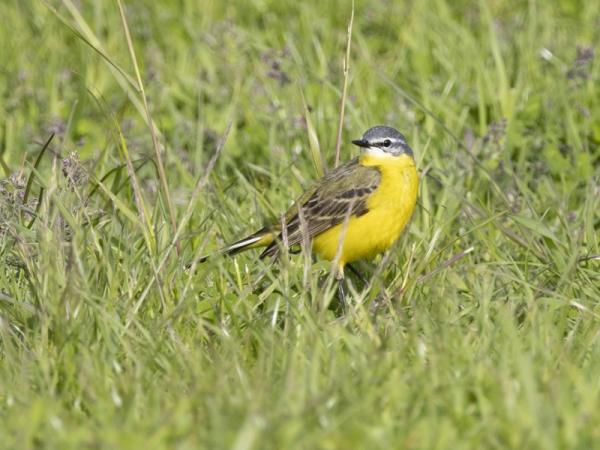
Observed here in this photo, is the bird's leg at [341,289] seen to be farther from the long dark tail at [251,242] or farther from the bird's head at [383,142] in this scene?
the bird's head at [383,142]

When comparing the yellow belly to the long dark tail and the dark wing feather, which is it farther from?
the long dark tail

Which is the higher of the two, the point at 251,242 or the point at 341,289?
the point at 251,242

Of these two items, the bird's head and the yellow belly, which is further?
the bird's head

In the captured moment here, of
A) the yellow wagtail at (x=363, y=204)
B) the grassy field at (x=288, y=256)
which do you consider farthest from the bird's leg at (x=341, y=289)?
the grassy field at (x=288, y=256)

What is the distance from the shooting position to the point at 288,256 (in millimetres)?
4992

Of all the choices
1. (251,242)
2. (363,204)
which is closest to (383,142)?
(363,204)

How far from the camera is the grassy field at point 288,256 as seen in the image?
3.87 metres

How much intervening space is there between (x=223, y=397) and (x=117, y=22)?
5.94 metres

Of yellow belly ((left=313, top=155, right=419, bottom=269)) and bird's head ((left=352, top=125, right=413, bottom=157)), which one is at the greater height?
bird's head ((left=352, top=125, right=413, bottom=157))

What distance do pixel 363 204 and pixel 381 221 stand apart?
190mm

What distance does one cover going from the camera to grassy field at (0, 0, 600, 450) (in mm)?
3867

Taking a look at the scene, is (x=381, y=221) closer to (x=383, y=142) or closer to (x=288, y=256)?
(x=383, y=142)

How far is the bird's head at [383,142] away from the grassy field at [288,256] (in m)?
0.27

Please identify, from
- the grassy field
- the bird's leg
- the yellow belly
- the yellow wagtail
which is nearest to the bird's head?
the yellow wagtail
